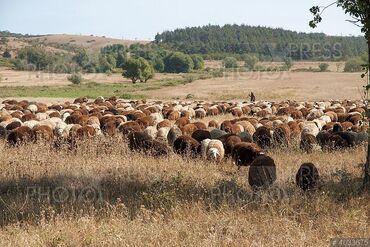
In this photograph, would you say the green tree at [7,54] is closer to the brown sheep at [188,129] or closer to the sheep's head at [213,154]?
the brown sheep at [188,129]

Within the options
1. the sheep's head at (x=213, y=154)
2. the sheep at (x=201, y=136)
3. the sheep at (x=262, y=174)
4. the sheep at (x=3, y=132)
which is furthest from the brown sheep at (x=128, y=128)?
the sheep at (x=262, y=174)

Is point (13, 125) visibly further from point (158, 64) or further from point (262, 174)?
point (158, 64)

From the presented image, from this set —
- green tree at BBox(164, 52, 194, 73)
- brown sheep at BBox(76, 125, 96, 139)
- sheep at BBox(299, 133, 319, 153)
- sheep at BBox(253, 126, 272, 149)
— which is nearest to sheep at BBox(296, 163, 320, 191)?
→ sheep at BBox(299, 133, 319, 153)

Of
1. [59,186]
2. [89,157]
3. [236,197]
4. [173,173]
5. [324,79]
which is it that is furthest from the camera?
[324,79]

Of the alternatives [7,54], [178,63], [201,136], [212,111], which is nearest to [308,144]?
[201,136]

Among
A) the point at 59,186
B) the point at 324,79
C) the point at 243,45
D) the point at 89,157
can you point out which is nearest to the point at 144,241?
the point at 59,186

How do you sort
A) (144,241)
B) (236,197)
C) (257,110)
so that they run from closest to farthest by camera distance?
(144,241), (236,197), (257,110)

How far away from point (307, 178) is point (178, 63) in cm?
12900

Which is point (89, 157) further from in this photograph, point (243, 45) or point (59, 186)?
point (243, 45)

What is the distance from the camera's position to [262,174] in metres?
8.23

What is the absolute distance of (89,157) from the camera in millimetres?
11477

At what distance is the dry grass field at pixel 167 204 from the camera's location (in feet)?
19.3

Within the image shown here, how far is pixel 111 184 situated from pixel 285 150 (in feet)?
19.2

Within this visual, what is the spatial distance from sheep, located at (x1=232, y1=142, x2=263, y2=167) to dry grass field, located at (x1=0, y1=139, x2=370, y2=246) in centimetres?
21
